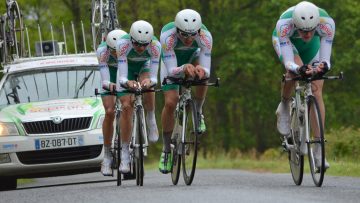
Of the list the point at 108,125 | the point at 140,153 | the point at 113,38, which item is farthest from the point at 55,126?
the point at 140,153

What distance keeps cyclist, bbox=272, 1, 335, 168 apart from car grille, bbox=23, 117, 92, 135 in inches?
150

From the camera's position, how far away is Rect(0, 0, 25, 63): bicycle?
72.3 ft

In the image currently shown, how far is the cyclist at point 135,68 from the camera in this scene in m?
14.6

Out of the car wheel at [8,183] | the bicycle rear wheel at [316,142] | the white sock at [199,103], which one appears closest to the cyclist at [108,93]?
the white sock at [199,103]

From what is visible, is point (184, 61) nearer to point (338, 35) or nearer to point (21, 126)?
point (21, 126)

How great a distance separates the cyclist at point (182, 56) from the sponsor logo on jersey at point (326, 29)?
1434 millimetres

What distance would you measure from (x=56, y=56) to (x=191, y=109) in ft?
20.4

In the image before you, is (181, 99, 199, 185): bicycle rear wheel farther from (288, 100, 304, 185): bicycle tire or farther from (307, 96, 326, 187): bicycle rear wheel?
(307, 96, 326, 187): bicycle rear wheel

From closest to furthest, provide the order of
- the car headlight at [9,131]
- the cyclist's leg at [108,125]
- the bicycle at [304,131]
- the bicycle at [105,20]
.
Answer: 1. the bicycle at [304,131]
2. the cyclist's leg at [108,125]
3. the car headlight at [9,131]
4. the bicycle at [105,20]

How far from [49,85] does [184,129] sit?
16.0ft

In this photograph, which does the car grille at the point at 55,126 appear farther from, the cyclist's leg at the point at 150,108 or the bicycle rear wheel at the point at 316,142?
the bicycle rear wheel at the point at 316,142

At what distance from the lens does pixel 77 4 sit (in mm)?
48438

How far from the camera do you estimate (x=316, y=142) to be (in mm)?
12891

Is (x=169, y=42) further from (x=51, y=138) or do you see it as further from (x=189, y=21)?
(x=51, y=138)
